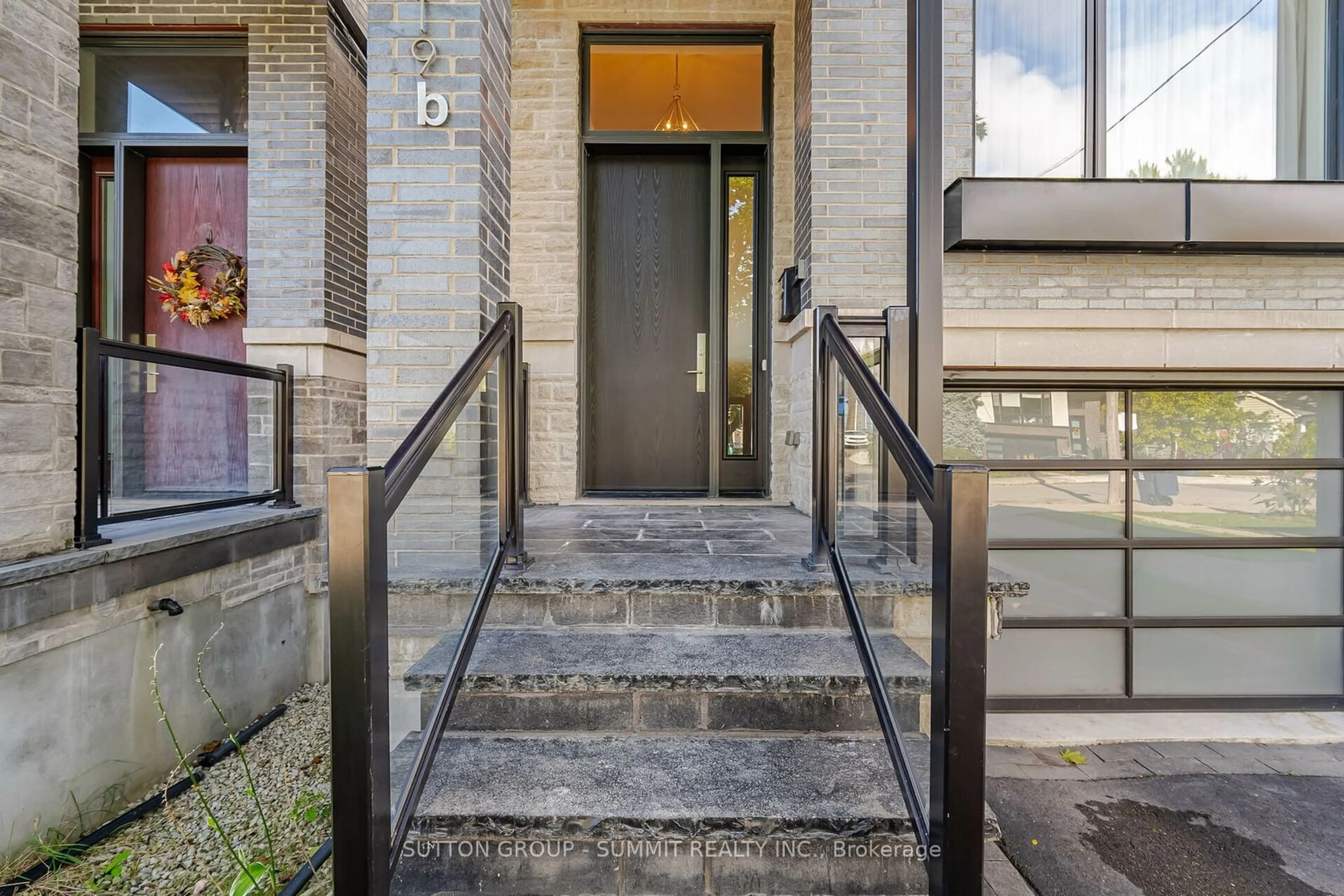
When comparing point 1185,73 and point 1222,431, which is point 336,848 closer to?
point 1222,431

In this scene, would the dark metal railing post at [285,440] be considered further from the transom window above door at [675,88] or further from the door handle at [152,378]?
the transom window above door at [675,88]

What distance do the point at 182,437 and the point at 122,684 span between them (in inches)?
54.4

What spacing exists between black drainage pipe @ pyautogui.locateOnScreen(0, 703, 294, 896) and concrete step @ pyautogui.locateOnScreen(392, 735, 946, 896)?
1.82 feet

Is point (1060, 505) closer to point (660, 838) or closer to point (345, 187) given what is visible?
point (660, 838)

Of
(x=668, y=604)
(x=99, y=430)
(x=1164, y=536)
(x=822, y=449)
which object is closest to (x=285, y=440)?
(x=99, y=430)

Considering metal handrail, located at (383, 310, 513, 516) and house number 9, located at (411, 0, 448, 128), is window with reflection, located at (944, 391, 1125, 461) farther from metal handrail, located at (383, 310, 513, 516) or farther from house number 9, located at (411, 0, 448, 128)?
house number 9, located at (411, 0, 448, 128)

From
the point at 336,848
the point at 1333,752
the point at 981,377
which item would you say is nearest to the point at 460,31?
the point at 336,848

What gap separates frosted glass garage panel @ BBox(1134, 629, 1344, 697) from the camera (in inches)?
132

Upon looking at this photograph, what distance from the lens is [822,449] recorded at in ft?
7.18

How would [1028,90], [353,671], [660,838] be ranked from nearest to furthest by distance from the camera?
1. [353,671]
2. [660,838]
3. [1028,90]

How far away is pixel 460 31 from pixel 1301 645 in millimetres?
5356

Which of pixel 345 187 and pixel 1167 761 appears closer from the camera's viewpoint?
pixel 1167 761

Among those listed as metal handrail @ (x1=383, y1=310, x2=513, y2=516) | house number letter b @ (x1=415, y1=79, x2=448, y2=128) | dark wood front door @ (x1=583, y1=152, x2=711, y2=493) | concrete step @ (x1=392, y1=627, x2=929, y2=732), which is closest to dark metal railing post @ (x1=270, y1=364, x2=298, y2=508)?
dark wood front door @ (x1=583, y1=152, x2=711, y2=493)

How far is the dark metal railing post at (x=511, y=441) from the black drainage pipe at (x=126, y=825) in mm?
940
